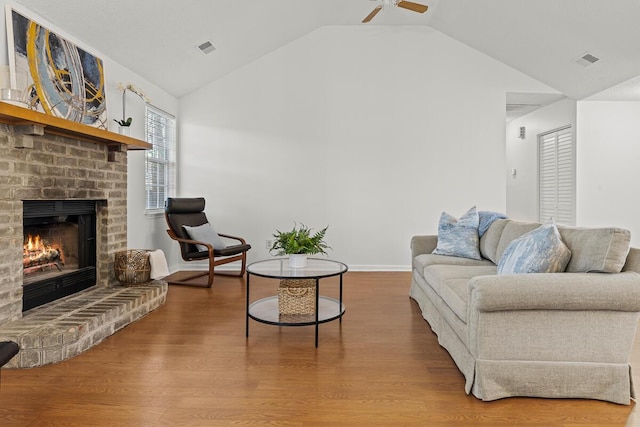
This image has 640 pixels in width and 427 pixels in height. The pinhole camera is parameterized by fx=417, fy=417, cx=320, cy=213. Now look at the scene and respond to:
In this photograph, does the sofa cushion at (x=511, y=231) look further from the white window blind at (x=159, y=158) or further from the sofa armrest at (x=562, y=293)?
the white window blind at (x=159, y=158)

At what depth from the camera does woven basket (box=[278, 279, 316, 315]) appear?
9.82ft

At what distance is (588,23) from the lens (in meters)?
4.07

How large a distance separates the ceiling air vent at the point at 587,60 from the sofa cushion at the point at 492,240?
239 centimetres

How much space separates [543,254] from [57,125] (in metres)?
3.13

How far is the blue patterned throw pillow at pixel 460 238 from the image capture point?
372 cm

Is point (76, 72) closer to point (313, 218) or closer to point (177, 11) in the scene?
point (177, 11)

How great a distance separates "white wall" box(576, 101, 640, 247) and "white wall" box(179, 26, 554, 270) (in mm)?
1049

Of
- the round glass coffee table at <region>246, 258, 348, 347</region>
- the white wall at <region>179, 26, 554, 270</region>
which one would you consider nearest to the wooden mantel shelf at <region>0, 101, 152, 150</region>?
the round glass coffee table at <region>246, 258, 348, 347</region>

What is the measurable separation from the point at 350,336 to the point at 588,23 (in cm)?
380

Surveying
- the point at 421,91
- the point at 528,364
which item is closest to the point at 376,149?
the point at 421,91

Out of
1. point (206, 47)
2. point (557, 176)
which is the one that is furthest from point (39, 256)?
point (557, 176)

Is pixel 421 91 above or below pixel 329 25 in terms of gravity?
below

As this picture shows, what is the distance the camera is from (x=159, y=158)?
5230 mm

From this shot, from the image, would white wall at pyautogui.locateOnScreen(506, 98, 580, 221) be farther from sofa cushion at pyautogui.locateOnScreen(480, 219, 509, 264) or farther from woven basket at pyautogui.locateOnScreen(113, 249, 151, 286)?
woven basket at pyautogui.locateOnScreen(113, 249, 151, 286)
